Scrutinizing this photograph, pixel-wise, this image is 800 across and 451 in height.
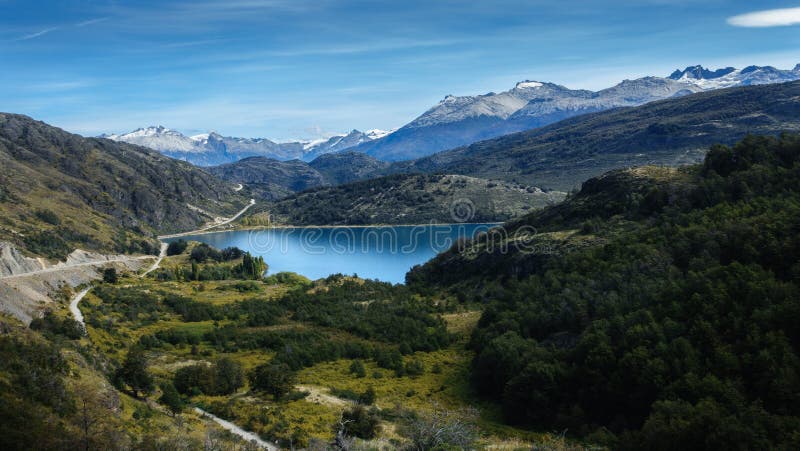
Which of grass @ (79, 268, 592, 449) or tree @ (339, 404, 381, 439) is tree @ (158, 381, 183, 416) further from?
tree @ (339, 404, 381, 439)

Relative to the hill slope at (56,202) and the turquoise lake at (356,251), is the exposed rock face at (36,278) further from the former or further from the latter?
the turquoise lake at (356,251)

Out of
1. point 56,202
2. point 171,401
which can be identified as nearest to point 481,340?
point 171,401

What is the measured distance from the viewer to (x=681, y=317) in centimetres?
3241

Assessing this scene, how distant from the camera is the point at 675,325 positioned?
3100 centimetres

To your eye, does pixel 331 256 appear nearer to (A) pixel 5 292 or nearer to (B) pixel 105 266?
(B) pixel 105 266

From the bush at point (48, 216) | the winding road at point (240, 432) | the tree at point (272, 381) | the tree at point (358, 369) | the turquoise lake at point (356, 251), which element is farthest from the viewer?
the turquoise lake at point (356, 251)

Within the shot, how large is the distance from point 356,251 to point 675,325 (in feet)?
454

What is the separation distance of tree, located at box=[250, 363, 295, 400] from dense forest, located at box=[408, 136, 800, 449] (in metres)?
14.7

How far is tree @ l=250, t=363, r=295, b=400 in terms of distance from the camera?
3575 cm

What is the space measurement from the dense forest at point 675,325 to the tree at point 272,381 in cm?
1468

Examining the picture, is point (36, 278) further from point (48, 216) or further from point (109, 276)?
point (48, 216)

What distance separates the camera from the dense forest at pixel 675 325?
23812 millimetres

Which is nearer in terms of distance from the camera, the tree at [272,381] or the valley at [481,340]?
the valley at [481,340]

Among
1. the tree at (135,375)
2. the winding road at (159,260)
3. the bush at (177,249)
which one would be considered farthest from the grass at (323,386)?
the bush at (177,249)
